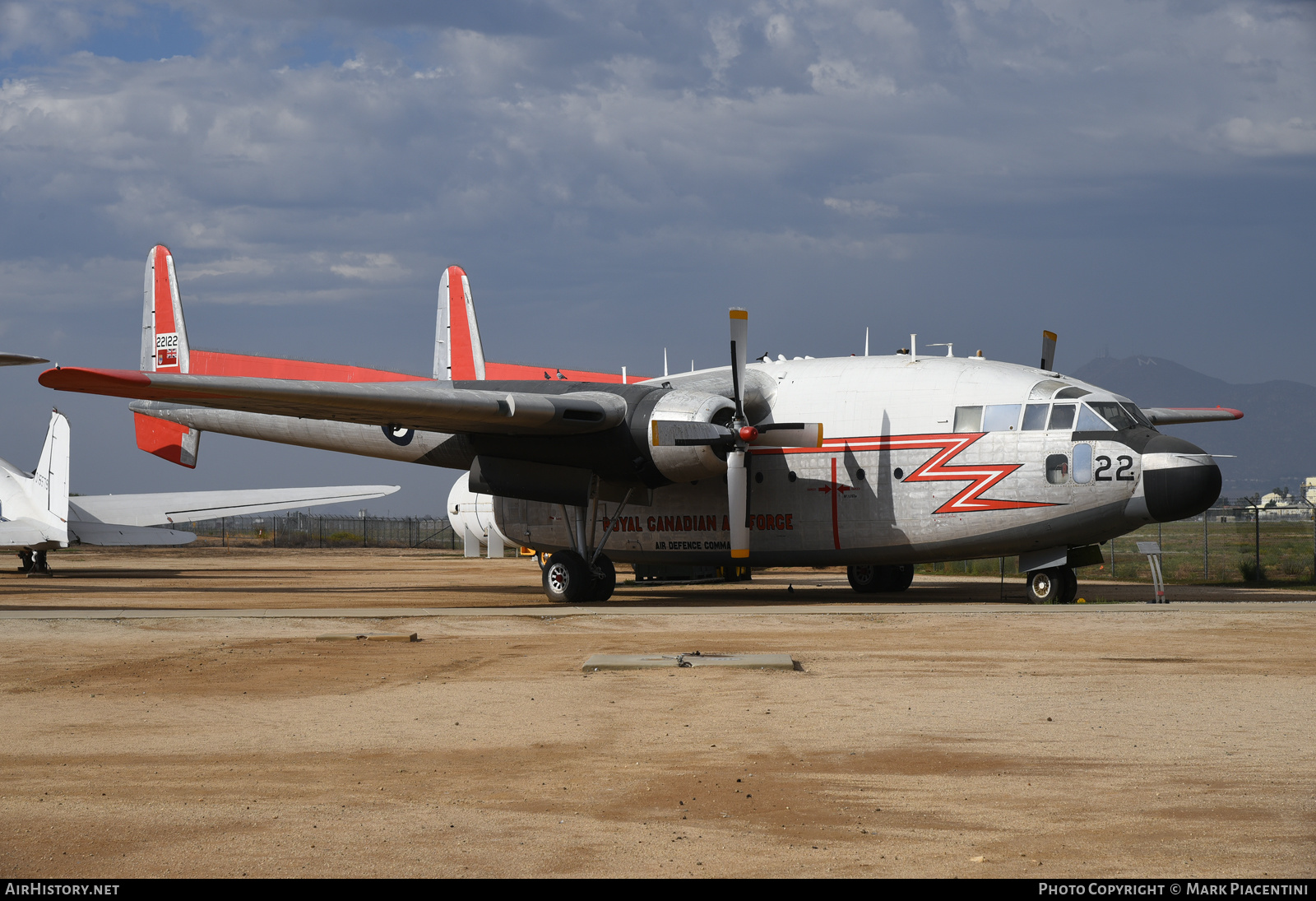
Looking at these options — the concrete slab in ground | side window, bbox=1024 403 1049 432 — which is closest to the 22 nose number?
side window, bbox=1024 403 1049 432

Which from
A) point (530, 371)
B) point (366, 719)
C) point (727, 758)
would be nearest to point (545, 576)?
point (530, 371)

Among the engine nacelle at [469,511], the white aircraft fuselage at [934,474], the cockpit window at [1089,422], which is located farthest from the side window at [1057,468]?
the engine nacelle at [469,511]

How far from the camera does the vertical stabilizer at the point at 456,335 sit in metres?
30.7

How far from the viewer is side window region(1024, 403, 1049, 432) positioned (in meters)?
19.6

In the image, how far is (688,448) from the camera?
2025cm

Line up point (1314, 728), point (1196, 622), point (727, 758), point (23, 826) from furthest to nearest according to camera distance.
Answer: point (1196, 622)
point (1314, 728)
point (727, 758)
point (23, 826)

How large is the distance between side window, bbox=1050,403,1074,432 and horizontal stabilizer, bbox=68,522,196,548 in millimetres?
29540

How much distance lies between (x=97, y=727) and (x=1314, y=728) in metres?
9.18

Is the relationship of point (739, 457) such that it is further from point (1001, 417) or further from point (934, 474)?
point (1001, 417)

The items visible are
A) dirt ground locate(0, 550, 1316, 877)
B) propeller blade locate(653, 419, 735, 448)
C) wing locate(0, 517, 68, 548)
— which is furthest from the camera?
wing locate(0, 517, 68, 548)

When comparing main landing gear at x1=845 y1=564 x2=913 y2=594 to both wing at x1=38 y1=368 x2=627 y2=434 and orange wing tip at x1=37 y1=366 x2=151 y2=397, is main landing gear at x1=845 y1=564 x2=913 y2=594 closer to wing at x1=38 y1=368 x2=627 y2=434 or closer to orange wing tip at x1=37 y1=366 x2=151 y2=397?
wing at x1=38 y1=368 x2=627 y2=434

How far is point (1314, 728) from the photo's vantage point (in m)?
8.20

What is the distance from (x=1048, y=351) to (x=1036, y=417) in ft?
13.6

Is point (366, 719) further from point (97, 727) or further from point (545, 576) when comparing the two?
point (545, 576)
